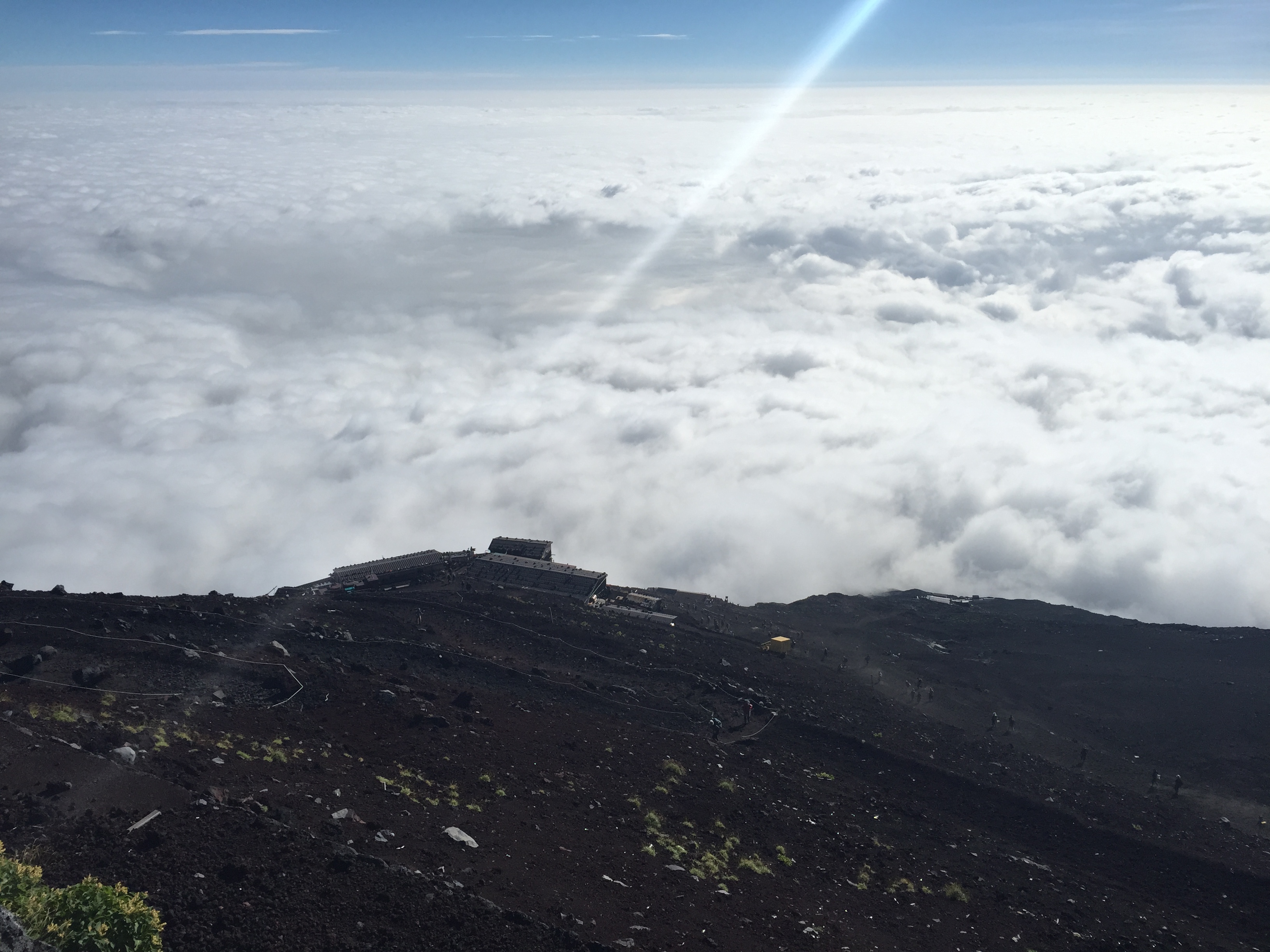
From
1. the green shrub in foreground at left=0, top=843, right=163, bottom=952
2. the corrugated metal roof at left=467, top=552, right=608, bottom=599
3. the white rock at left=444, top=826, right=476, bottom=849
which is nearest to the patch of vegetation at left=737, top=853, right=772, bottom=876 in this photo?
the white rock at left=444, top=826, right=476, bottom=849

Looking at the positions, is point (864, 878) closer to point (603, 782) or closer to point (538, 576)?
point (603, 782)

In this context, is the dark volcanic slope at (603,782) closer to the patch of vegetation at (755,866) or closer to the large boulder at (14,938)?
the patch of vegetation at (755,866)

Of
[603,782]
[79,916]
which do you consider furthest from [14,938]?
[603,782]

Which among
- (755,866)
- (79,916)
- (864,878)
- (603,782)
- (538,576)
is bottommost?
(864,878)

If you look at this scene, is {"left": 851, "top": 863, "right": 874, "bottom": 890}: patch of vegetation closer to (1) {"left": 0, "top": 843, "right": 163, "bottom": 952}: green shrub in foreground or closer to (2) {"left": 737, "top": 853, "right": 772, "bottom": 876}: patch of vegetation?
(2) {"left": 737, "top": 853, "right": 772, "bottom": 876}: patch of vegetation

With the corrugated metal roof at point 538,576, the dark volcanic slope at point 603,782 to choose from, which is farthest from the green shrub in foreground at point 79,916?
the corrugated metal roof at point 538,576

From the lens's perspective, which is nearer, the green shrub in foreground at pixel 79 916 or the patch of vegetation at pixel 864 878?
the green shrub in foreground at pixel 79 916
